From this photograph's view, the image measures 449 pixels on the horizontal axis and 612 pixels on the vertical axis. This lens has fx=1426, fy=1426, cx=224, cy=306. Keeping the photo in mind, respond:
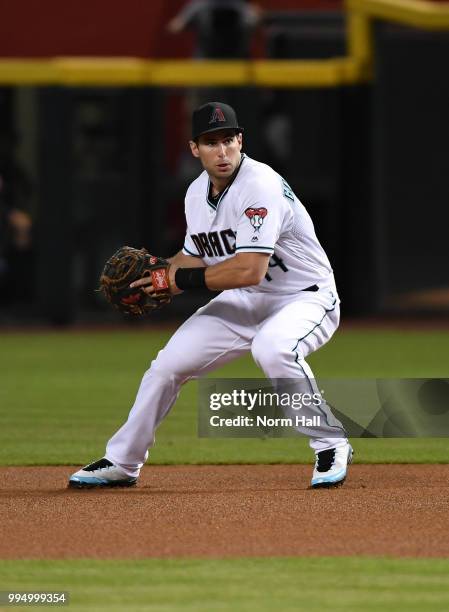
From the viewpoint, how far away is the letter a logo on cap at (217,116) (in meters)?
6.39

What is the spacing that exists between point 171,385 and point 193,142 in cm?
112

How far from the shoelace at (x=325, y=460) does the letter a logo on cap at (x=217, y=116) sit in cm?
159

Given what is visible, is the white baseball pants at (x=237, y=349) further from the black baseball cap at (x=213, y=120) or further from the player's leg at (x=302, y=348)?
the black baseball cap at (x=213, y=120)

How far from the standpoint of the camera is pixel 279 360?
641 centimetres

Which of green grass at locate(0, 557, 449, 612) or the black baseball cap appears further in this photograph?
the black baseball cap

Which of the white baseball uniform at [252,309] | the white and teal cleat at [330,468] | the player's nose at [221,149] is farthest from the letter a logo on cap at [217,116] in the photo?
the white and teal cleat at [330,468]

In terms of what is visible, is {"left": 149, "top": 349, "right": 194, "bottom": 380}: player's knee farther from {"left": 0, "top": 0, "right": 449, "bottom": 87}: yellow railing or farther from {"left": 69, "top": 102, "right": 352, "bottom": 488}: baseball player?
{"left": 0, "top": 0, "right": 449, "bottom": 87}: yellow railing

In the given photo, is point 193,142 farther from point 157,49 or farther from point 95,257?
point 157,49

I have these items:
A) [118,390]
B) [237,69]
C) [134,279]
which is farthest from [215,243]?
[237,69]

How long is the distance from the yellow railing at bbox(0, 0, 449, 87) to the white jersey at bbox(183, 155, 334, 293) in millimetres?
10733

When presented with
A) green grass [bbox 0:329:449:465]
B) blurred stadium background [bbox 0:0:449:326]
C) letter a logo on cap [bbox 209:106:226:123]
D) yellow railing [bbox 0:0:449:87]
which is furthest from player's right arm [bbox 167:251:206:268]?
yellow railing [bbox 0:0:449:87]

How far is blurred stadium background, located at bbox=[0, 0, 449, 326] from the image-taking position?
56.3 feet

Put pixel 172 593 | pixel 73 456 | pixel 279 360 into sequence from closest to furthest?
pixel 172 593, pixel 279 360, pixel 73 456

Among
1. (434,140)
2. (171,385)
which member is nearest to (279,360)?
(171,385)
